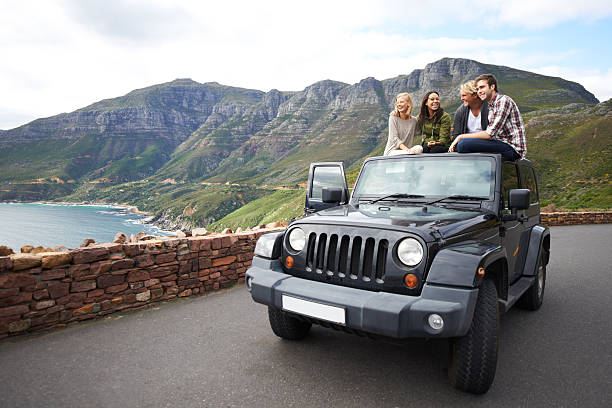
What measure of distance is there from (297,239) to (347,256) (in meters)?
0.57

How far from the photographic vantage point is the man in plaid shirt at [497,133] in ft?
12.7

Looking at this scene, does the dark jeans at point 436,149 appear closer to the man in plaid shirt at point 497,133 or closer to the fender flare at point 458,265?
the man in plaid shirt at point 497,133

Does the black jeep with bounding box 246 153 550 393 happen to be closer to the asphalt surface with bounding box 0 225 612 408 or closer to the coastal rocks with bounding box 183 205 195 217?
the asphalt surface with bounding box 0 225 612 408

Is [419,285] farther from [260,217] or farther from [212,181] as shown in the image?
[212,181]

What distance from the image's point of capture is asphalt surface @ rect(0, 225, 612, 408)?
269 centimetres

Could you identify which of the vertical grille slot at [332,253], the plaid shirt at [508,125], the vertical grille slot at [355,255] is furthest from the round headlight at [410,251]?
the plaid shirt at [508,125]

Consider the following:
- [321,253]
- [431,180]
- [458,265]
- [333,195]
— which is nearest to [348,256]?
[321,253]

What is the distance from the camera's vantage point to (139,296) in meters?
4.87

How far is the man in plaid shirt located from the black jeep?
18 centimetres

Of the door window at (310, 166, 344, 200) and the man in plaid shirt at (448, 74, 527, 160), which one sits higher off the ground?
the man in plaid shirt at (448, 74, 527, 160)

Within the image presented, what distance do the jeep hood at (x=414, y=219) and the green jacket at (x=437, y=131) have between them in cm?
206

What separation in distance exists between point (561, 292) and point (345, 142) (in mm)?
163008

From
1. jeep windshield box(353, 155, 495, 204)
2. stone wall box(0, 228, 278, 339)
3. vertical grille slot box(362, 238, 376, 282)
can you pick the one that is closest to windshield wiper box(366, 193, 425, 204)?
jeep windshield box(353, 155, 495, 204)

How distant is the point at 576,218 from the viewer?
1684cm
